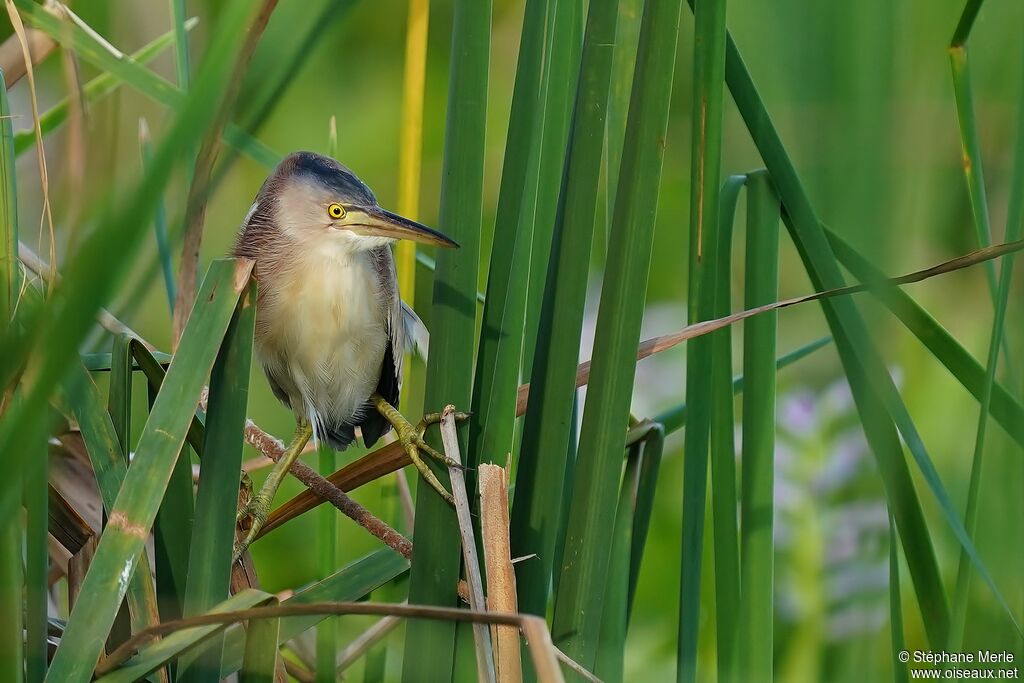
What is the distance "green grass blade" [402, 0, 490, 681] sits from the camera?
70 cm

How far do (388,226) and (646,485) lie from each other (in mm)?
420

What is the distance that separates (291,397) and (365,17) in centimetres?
117

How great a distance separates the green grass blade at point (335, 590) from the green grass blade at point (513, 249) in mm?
180

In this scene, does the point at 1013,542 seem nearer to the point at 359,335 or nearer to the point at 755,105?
the point at 755,105

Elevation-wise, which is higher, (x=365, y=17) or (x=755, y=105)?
(x=365, y=17)

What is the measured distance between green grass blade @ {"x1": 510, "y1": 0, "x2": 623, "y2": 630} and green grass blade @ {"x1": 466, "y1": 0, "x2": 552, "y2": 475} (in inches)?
0.9

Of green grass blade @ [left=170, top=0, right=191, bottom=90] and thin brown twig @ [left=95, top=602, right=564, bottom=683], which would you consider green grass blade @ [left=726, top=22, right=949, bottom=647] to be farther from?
green grass blade @ [left=170, top=0, right=191, bottom=90]

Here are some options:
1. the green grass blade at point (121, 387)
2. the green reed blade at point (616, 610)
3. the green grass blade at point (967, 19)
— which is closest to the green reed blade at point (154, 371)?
the green grass blade at point (121, 387)

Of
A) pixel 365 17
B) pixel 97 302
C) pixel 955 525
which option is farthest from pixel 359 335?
pixel 365 17

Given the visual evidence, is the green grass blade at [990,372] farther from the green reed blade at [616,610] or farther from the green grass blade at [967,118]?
the green reed blade at [616,610]

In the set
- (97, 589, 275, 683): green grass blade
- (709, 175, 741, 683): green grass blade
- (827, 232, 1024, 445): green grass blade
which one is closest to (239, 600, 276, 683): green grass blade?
(97, 589, 275, 683): green grass blade

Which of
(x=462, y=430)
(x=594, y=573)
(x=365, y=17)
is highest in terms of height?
(x=365, y=17)

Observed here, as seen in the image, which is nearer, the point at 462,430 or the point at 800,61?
the point at 800,61

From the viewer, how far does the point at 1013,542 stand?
63 cm
